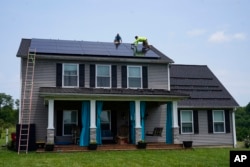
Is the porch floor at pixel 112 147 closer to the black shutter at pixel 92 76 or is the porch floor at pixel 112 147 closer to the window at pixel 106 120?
the window at pixel 106 120

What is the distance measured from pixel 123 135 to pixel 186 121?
4.44 metres

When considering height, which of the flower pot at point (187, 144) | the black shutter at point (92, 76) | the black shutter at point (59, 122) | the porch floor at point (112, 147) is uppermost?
the black shutter at point (92, 76)

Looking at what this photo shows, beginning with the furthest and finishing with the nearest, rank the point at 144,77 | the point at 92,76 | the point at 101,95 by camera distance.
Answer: the point at 144,77
the point at 92,76
the point at 101,95

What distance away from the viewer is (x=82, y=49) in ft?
65.4

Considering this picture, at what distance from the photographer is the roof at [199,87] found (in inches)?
838

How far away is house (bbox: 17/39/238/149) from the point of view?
1703 centimetres

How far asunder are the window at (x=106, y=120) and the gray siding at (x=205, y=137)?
4.98 meters

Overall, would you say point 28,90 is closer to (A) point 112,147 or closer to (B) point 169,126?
(A) point 112,147

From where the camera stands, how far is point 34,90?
18047 mm

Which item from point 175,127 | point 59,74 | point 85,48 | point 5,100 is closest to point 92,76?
point 59,74

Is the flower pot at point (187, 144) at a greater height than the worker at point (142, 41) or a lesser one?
lesser

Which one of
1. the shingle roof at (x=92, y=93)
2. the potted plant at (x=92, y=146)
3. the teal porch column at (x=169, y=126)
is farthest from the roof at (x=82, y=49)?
the potted plant at (x=92, y=146)

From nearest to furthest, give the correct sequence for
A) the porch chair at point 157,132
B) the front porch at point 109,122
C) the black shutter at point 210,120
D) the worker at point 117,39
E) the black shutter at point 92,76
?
the front porch at point 109,122
the porch chair at point 157,132
the black shutter at point 92,76
the black shutter at point 210,120
the worker at point 117,39

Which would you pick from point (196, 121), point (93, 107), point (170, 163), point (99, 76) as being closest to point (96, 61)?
point (99, 76)
